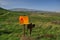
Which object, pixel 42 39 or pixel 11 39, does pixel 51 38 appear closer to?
pixel 42 39

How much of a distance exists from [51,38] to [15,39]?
15.3 feet

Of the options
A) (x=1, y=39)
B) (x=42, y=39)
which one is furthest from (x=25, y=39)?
(x=1, y=39)

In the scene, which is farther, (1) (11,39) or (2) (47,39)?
(1) (11,39)

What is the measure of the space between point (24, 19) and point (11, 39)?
1428 cm

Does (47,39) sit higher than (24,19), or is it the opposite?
(24,19)

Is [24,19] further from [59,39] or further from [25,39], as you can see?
[59,39]

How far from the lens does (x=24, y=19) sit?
13984 millimetres

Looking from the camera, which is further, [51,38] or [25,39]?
[51,38]

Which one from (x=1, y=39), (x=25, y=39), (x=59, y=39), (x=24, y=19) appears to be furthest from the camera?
(x=1, y=39)

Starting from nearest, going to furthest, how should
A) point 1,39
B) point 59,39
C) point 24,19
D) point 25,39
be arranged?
point 24,19
point 25,39
point 59,39
point 1,39

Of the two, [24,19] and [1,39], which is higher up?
[24,19]

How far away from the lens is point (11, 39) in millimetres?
27859

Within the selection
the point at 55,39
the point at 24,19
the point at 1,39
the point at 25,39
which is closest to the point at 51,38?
the point at 55,39

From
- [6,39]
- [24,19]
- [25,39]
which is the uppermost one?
[24,19]
